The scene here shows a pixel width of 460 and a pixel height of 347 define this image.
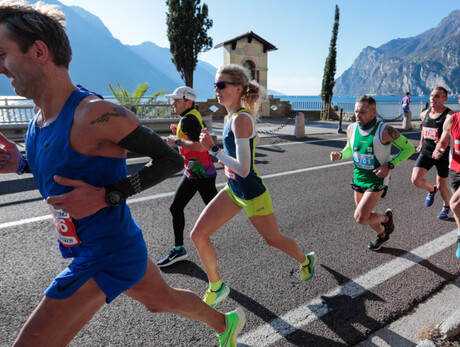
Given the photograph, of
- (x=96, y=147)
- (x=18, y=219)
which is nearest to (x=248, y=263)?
(x=96, y=147)

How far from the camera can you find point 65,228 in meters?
1.51

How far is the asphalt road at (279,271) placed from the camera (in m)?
2.40

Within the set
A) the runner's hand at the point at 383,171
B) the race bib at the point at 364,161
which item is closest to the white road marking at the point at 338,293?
the runner's hand at the point at 383,171

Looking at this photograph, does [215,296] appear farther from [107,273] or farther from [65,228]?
[65,228]

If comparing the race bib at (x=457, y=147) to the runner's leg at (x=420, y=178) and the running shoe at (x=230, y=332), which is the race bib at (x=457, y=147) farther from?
the running shoe at (x=230, y=332)

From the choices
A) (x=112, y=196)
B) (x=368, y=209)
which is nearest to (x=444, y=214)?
(x=368, y=209)

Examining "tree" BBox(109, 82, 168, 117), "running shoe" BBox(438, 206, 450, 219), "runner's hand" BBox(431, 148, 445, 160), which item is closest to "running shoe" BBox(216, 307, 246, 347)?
"runner's hand" BBox(431, 148, 445, 160)

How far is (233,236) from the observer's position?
13.6 ft

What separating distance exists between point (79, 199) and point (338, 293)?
245 cm

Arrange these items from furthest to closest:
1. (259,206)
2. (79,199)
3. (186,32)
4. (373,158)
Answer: (186,32)
(373,158)
(259,206)
(79,199)

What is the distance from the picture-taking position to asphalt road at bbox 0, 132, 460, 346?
2.40 meters

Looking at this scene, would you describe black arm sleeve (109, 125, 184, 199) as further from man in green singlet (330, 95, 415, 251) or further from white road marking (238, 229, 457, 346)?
man in green singlet (330, 95, 415, 251)

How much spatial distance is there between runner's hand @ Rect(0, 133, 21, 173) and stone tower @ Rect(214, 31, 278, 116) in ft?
73.9

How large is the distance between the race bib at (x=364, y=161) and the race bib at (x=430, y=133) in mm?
2416
